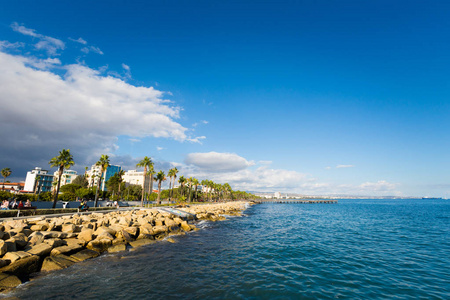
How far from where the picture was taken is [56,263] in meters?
13.0

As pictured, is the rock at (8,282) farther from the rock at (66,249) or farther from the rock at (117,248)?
the rock at (117,248)

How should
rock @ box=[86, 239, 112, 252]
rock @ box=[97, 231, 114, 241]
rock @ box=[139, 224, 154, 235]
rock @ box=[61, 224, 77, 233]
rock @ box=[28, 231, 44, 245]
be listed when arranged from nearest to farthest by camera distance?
Answer: rock @ box=[28, 231, 44, 245], rock @ box=[86, 239, 112, 252], rock @ box=[97, 231, 114, 241], rock @ box=[61, 224, 77, 233], rock @ box=[139, 224, 154, 235]

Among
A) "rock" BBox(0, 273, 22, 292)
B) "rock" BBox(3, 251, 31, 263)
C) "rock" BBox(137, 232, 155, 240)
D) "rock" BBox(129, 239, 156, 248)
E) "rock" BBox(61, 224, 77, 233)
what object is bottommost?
"rock" BBox(129, 239, 156, 248)

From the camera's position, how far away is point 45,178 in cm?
14638

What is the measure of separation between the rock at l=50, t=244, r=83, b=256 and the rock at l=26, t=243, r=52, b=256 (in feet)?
0.94

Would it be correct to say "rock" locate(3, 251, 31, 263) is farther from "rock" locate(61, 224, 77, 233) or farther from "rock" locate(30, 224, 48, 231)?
"rock" locate(30, 224, 48, 231)

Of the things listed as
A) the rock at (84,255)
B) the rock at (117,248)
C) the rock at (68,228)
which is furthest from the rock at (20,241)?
the rock at (117,248)

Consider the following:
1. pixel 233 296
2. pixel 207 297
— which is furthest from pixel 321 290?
pixel 207 297

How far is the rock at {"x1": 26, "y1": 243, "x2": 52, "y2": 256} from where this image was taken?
1316cm

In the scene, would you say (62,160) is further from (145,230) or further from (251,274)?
(251,274)

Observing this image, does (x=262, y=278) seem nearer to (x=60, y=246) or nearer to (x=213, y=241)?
(x=213, y=241)

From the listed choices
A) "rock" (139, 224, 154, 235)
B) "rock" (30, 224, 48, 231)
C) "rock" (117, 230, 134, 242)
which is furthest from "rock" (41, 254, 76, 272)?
"rock" (139, 224, 154, 235)

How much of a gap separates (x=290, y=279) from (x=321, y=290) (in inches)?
71.8

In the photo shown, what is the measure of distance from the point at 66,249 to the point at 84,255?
4.18 feet
